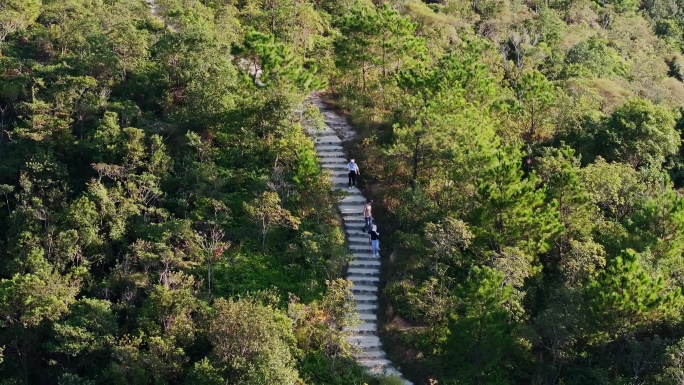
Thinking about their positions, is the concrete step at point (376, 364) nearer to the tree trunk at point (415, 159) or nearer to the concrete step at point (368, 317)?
the concrete step at point (368, 317)

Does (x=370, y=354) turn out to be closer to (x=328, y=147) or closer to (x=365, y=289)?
(x=365, y=289)

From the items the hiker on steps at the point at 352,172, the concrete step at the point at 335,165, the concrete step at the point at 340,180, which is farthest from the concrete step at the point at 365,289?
the concrete step at the point at 335,165

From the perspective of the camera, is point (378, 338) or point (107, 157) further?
point (107, 157)

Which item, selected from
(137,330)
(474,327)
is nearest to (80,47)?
(137,330)

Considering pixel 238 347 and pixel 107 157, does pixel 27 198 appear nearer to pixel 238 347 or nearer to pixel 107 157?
pixel 107 157

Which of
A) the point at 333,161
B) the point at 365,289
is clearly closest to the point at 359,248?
the point at 365,289

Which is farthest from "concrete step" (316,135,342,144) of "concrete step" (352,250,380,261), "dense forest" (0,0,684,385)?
"concrete step" (352,250,380,261)
